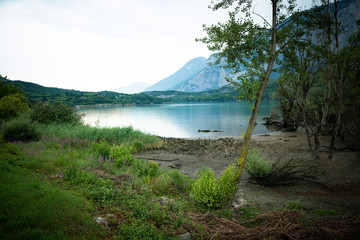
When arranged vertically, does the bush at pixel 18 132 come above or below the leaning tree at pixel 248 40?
below

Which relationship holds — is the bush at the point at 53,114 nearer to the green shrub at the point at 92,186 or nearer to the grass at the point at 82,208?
the grass at the point at 82,208

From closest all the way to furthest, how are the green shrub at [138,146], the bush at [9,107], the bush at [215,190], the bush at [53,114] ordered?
1. the bush at [215,190]
2. the green shrub at [138,146]
3. the bush at [53,114]
4. the bush at [9,107]

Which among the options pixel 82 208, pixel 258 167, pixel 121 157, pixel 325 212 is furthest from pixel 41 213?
pixel 258 167

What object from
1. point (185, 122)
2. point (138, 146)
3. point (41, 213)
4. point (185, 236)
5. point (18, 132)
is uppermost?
point (18, 132)

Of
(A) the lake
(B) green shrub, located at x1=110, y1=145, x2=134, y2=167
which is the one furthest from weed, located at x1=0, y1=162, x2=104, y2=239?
(A) the lake

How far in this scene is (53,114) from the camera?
1833cm

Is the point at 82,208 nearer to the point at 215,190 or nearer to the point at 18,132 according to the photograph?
the point at 215,190

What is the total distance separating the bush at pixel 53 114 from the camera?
17781 mm

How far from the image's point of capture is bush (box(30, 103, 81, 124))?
1778cm

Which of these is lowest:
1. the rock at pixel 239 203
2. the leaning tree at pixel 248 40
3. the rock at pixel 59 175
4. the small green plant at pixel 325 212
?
the rock at pixel 239 203

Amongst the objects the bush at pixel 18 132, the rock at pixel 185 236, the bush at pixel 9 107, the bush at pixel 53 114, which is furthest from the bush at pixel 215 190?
the bush at pixel 9 107

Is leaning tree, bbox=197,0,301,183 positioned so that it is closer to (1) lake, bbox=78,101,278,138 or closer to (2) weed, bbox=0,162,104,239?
(1) lake, bbox=78,101,278,138

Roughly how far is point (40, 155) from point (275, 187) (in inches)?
421

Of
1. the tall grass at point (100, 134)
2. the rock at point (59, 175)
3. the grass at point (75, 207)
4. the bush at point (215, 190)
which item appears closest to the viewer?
the grass at point (75, 207)
